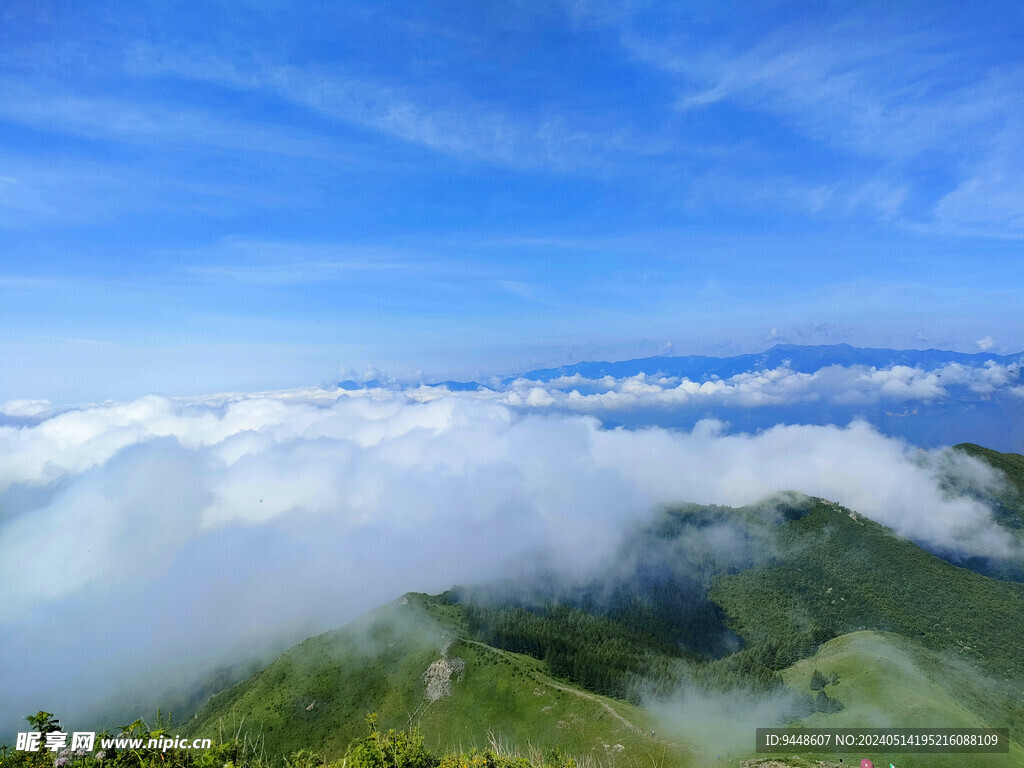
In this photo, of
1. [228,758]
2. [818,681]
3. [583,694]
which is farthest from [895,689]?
[228,758]

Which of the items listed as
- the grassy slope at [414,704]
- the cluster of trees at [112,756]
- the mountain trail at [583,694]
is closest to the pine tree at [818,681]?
the grassy slope at [414,704]

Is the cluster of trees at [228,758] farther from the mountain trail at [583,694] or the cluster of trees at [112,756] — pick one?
the mountain trail at [583,694]

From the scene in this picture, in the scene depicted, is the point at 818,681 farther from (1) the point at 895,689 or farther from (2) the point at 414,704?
(2) the point at 414,704

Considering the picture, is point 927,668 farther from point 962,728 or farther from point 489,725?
point 489,725

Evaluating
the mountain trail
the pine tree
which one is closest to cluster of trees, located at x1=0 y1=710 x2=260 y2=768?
the mountain trail

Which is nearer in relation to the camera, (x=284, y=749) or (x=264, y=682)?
(x=284, y=749)

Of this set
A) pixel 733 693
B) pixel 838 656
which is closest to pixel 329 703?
pixel 733 693
